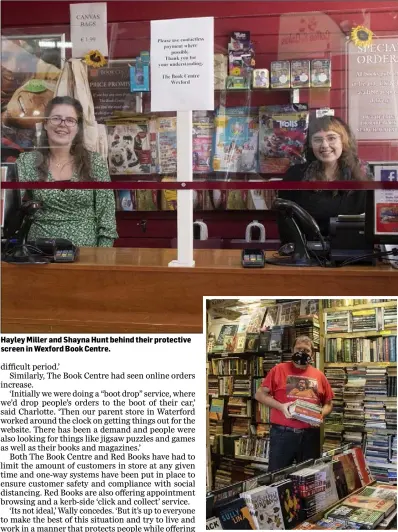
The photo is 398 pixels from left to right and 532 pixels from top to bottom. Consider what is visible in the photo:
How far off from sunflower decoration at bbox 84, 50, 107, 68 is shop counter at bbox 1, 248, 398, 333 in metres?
0.68

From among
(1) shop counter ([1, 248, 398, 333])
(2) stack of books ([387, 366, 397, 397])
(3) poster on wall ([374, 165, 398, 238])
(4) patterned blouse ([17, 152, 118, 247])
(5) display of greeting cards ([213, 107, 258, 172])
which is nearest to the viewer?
(2) stack of books ([387, 366, 397, 397])

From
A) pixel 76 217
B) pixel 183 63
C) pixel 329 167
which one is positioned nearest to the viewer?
pixel 183 63

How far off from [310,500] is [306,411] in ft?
0.69

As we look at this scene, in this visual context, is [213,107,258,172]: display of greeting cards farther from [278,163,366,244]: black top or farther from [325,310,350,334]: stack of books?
[325,310,350,334]: stack of books

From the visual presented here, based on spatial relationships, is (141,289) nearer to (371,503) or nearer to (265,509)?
(265,509)

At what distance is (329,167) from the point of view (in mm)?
2084

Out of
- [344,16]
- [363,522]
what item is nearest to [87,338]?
[363,522]

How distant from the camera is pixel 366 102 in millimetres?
2074

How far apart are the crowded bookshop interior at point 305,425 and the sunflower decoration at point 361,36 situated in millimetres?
897

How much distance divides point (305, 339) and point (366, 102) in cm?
87

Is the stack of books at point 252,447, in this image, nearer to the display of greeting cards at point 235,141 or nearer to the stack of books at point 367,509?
the stack of books at point 367,509

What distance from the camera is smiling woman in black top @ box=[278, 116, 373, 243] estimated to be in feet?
6.73

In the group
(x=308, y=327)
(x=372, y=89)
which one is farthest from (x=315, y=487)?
→ (x=372, y=89)

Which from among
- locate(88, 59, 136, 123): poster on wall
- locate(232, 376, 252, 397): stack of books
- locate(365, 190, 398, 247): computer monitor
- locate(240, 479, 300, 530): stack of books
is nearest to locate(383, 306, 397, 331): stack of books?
locate(232, 376, 252, 397): stack of books
